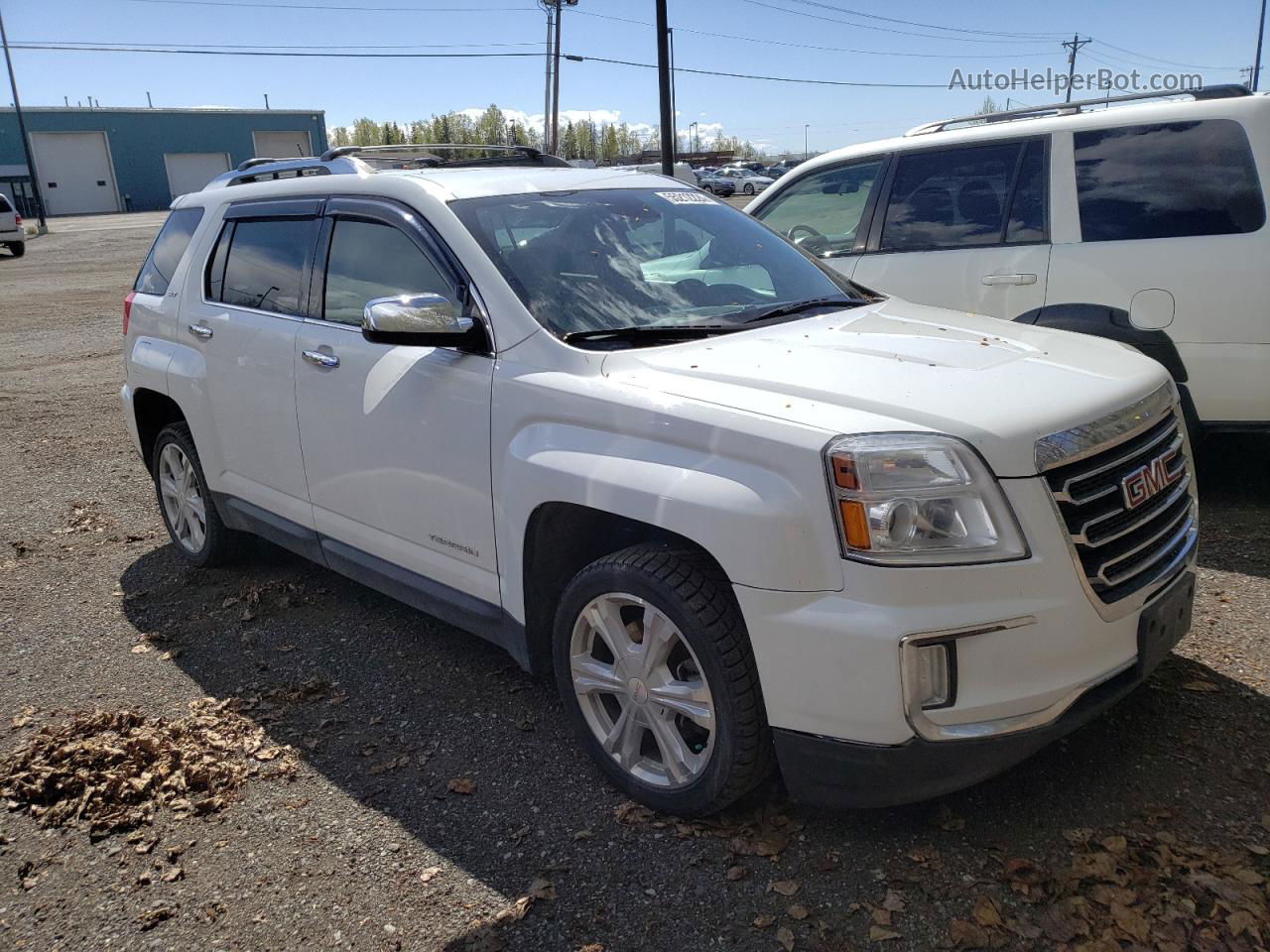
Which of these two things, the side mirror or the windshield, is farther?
the windshield

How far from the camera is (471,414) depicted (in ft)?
11.1

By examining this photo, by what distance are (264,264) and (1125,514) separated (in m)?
3.51

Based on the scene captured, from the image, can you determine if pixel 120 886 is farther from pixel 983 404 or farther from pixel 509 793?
pixel 983 404

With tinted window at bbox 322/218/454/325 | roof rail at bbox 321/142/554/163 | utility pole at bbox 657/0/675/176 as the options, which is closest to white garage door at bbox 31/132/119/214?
utility pole at bbox 657/0/675/176

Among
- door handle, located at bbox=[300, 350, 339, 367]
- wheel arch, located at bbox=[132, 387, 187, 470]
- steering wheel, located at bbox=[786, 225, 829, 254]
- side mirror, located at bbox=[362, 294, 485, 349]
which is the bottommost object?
wheel arch, located at bbox=[132, 387, 187, 470]

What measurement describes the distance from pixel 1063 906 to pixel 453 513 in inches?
83.1

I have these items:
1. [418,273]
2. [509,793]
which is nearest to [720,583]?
[509,793]

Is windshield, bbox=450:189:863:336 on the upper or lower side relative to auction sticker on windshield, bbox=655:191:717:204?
lower

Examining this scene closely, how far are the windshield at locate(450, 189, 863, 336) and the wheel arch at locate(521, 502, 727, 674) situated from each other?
58 cm

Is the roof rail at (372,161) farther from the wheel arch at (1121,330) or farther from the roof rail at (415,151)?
the wheel arch at (1121,330)

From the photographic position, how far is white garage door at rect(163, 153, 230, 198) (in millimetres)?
72625

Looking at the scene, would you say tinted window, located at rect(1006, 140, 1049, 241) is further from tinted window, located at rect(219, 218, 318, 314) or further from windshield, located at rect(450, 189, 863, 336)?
tinted window, located at rect(219, 218, 318, 314)

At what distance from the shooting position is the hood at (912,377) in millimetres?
2594

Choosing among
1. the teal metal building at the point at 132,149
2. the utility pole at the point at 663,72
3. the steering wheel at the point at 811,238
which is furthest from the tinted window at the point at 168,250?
the teal metal building at the point at 132,149
